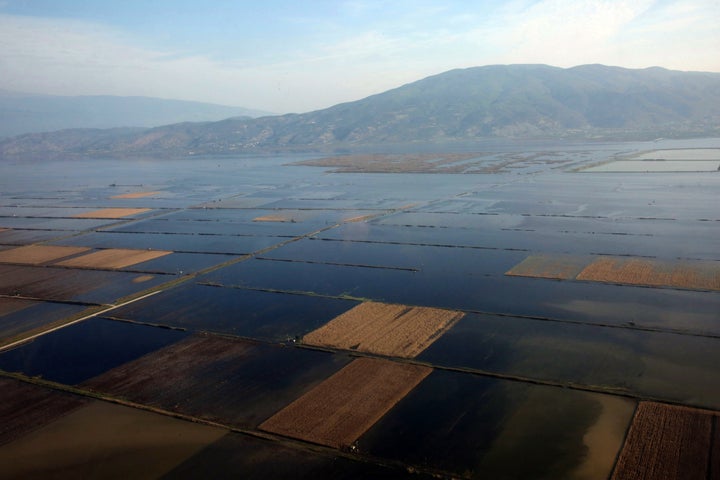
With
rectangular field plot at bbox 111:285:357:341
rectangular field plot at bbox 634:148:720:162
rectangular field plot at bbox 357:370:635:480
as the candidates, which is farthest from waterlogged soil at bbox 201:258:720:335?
rectangular field plot at bbox 634:148:720:162

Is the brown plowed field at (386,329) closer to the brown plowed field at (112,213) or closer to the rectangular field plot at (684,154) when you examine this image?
the brown plowed field at (112,213)

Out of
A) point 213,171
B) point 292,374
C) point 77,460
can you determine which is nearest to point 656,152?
point 213,171

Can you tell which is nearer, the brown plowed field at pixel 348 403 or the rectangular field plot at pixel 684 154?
the brown plowed field at pixel 348 403

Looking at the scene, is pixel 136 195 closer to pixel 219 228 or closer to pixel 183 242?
pixel 219 228

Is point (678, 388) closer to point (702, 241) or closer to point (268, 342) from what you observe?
point (268, 342)

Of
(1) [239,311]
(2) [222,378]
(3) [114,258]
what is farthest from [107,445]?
(3) [114,258]

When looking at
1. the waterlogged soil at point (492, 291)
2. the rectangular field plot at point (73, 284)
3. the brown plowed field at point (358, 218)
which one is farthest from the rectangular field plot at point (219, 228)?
the rectangular field plot at point (73, 284)

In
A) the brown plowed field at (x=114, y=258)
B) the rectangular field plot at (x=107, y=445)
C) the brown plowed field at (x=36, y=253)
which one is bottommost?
the rectangular field plot at (x=107, y=445)
